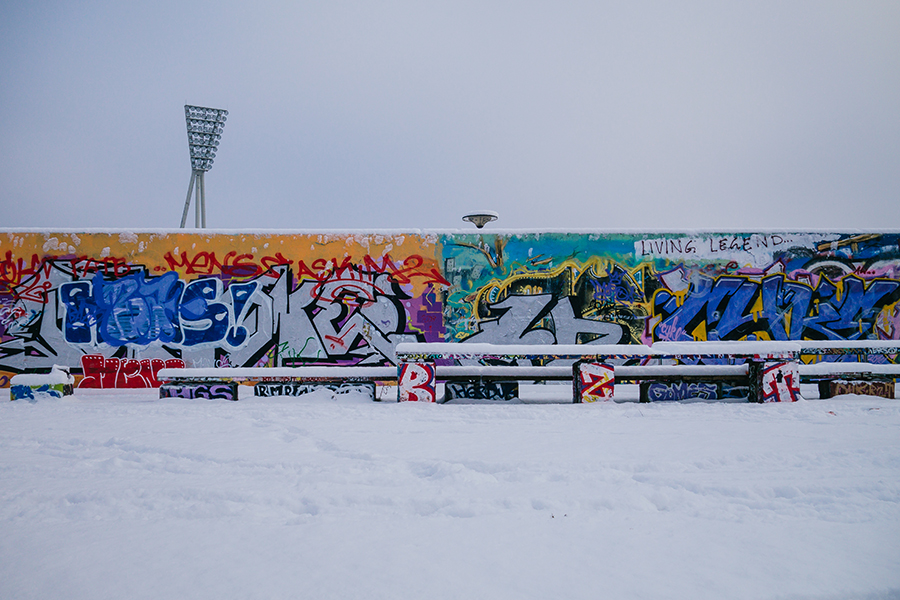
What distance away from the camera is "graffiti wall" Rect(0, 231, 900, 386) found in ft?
34.4

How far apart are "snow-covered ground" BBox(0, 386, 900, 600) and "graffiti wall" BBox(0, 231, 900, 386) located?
5.64m

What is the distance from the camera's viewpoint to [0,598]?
76.8 inches

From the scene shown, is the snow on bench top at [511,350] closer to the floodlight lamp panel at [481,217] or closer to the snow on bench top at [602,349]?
the snow on bench top at [602,349]

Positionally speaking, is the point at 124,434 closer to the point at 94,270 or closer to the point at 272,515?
the point at 272,515

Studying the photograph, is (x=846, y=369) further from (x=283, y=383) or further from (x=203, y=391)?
(x=203, y=391)

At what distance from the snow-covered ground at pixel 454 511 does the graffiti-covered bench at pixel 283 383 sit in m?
2.13

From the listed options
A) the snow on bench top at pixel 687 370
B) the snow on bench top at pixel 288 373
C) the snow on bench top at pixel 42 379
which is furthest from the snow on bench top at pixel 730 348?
the snow on bench top at pixel 42 379

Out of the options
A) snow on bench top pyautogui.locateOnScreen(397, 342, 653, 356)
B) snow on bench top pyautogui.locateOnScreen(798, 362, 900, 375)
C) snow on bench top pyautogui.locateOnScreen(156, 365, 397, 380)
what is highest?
snow on bench top pyautogui.locateOnScreen(397, 342, 653, 356)

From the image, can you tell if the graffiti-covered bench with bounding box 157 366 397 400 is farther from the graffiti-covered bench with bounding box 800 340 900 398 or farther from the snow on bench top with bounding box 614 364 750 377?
the graffiti-covered bench with bounding box 800 340 900 398

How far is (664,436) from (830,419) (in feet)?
6.70

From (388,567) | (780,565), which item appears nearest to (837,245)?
(780,565)

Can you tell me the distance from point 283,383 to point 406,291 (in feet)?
12.9

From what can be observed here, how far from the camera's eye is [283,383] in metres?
7.36

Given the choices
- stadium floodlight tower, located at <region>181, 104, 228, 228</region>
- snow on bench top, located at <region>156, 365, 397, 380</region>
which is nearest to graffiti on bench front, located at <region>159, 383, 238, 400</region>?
snow on bench top, located at <region>156, 365, 397, 380</region>
